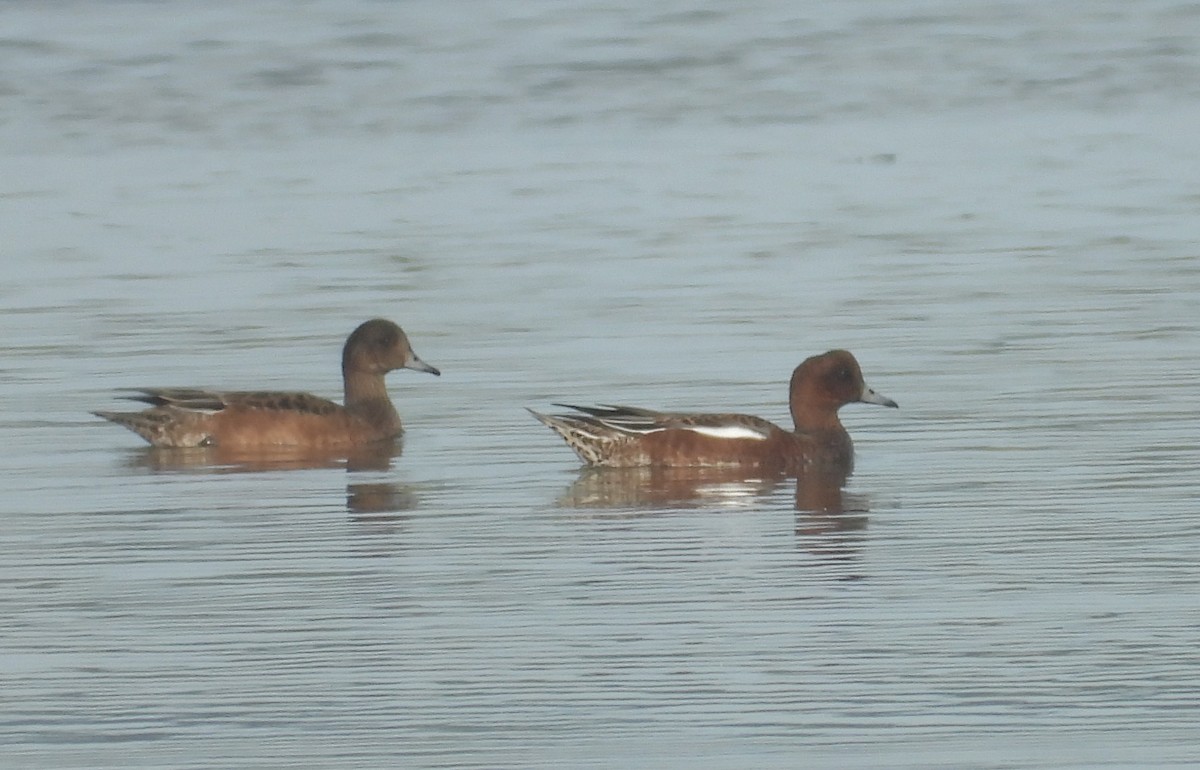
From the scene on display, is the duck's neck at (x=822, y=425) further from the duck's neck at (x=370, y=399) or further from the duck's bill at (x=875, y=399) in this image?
the duck's neck at (x=370, y=399)

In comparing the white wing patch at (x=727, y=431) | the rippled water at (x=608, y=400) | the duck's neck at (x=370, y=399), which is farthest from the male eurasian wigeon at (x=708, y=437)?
the duck's neck at (x=370, y=399)

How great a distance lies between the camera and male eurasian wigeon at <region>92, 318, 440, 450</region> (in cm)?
1241

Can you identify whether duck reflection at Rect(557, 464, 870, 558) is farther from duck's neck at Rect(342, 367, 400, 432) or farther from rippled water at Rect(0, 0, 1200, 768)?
Answer: duck's neck at Rect(342, 367, 400, 432)

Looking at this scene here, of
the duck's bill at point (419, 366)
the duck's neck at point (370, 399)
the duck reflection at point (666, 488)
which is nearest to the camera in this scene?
the duck reflection at point (666, 488)

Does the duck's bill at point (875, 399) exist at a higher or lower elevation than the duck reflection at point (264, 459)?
higher

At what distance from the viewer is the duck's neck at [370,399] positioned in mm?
12656

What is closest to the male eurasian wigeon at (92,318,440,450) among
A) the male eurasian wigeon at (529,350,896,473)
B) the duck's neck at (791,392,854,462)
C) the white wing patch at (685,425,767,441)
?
the male eurasian wigeon at (529,350,896,473)

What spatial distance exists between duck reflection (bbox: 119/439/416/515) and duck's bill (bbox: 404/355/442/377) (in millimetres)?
646

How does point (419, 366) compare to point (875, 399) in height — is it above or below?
above

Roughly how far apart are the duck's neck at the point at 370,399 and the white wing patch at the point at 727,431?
5.88 feet

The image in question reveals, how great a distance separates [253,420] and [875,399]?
2678 millimetres

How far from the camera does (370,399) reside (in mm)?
12914

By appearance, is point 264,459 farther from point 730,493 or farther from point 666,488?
point 730,493

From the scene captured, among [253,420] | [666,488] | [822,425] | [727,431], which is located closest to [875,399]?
[822,425]
